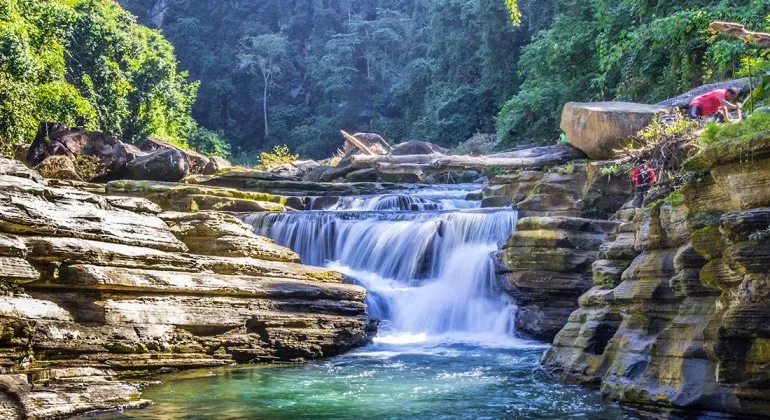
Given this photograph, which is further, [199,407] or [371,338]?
[371,338]

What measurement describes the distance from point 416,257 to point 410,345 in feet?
11.3

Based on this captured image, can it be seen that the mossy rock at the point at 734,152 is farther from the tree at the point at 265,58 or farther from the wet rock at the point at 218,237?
the tree at the point at 265,58

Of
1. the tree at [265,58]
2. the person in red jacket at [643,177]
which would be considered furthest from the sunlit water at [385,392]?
the tree at [265,58]

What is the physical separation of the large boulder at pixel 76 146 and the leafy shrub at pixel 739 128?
21.5m

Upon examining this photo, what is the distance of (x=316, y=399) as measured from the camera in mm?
9023

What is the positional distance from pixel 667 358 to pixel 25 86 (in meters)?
21.8

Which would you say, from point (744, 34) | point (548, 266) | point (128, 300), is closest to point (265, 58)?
point (548, 266)

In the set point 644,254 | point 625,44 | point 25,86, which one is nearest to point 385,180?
point 625,44

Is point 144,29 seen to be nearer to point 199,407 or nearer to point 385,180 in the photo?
point 385,180

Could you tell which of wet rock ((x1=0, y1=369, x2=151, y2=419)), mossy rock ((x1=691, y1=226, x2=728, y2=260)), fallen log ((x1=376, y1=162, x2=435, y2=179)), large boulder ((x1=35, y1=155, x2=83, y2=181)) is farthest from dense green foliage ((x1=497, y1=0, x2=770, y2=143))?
large boulder ((x1=35, y1=155, x2=83, y2=181))

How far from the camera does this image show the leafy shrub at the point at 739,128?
7.01 metres

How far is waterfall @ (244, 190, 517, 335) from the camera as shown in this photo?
15.4 meters

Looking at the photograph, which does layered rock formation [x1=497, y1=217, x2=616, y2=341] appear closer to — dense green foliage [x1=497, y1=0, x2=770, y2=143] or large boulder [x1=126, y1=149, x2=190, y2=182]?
dense green foliage [x1=497, y1=0, x2=770, y2=143]

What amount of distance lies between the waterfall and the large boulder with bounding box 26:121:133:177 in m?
8.59
